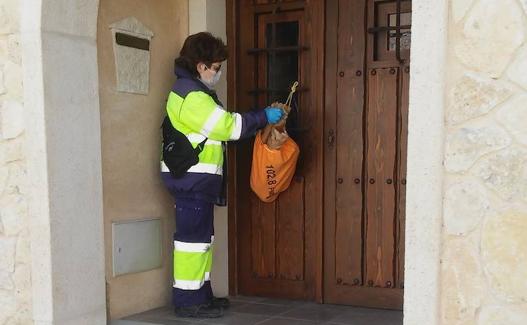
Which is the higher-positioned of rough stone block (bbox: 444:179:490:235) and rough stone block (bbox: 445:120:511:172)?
rough stone block (bbox: 445:120:511:172)

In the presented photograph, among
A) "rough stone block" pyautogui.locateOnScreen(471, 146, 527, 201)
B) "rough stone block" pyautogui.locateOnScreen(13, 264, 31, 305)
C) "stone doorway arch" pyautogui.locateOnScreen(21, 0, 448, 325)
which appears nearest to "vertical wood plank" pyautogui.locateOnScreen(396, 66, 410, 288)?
"rough stone block" pyautogui.locateOnScreen(471, 146, 527, 201)

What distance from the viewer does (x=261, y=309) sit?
430 cm

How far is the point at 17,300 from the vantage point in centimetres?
386

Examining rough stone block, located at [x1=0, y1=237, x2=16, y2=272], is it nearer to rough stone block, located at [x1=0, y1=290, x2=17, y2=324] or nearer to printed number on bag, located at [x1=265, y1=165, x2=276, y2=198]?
rough stone block, located at [x1=0, y1=290, x2=17, y2=324]

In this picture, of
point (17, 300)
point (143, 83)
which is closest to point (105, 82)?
point (143, 83)

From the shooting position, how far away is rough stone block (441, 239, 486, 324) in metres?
2.67

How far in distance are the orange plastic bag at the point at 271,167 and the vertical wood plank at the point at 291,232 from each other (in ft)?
0.41

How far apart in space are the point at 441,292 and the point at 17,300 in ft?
8.22

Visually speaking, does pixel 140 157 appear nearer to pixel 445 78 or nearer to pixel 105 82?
pixel 105 82

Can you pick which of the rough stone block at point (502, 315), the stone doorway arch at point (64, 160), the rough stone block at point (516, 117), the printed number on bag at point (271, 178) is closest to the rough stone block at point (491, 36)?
the rough stone block at point (516, 117)

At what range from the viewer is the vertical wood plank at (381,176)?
164 inches

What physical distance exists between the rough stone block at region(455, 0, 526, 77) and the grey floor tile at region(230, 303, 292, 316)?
2.21 m

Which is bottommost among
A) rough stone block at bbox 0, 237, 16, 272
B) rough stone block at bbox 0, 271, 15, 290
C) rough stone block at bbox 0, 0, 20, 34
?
rough stone block at bbox 0, 271, 15, 290

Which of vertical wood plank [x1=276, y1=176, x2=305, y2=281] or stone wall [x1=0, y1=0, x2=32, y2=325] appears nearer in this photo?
stone wall [x1=0, y1=0, x2=32, y2=325]
